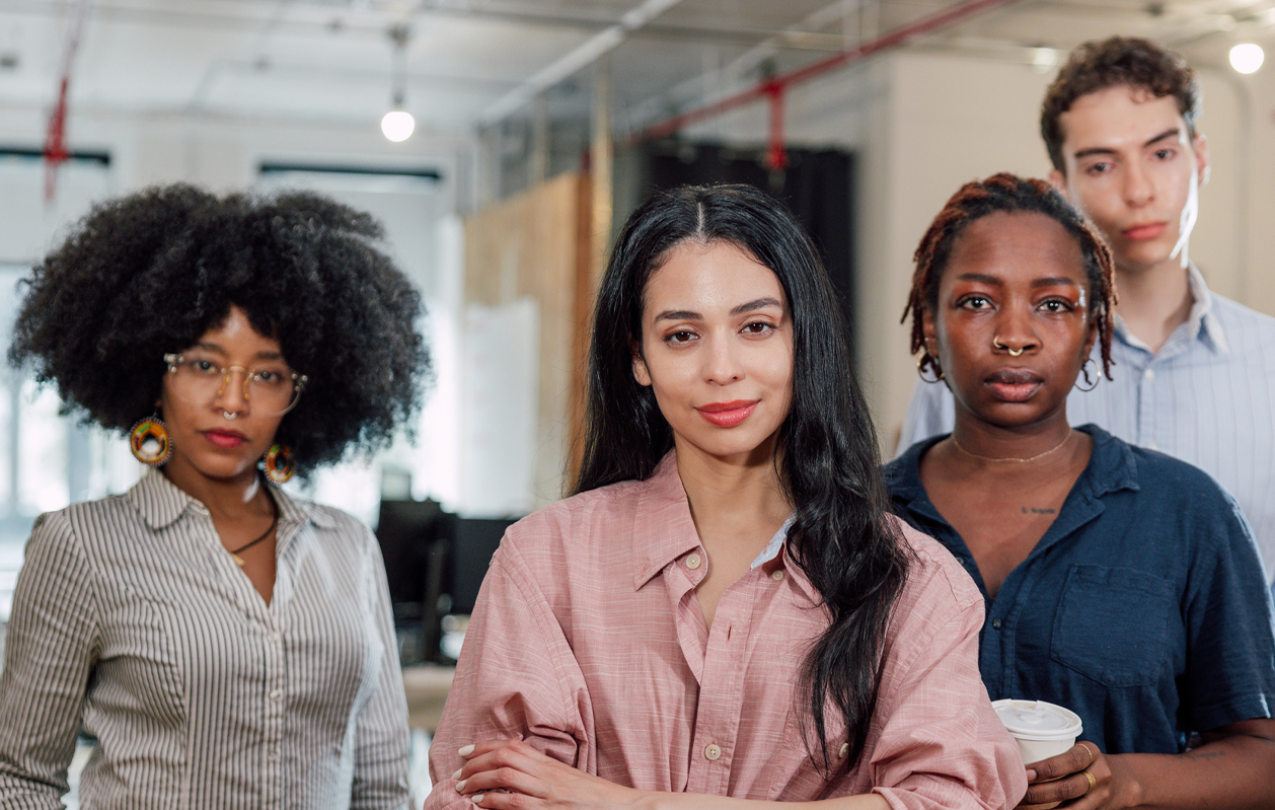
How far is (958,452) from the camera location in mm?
1925

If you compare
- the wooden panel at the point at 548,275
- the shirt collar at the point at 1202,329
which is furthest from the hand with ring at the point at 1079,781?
the wooden panel at the point at 548,275

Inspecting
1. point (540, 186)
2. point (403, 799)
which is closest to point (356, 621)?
point (403, 799)

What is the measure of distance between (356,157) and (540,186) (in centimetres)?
237

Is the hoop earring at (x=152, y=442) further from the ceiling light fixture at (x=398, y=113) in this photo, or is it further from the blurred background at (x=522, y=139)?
the ceiling light fixture at (x=398, y=113)

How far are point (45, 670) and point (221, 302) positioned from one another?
25.7 inches

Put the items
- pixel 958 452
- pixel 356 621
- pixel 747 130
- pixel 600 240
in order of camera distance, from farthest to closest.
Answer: pixel 747 130 → pixel 600 240 → pixel 356 621 → pixel 958 452

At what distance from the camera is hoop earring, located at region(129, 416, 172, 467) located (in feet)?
7.03

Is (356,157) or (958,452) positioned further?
(356,157)

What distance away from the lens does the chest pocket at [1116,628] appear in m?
1.68

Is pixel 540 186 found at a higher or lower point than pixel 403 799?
higher

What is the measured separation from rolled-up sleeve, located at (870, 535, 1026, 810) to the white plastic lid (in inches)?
1.9

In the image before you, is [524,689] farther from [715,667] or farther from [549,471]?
[549,471]

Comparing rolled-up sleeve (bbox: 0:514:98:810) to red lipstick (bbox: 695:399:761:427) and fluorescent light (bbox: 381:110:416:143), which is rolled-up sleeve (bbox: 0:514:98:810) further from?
fluorescent light (bbox: 381:110:416:143)

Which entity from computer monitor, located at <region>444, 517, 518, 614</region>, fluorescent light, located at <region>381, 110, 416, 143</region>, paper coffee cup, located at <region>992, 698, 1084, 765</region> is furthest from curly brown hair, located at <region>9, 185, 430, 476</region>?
fluorescent light, located at <region>381, 110, 416, 143</region>
